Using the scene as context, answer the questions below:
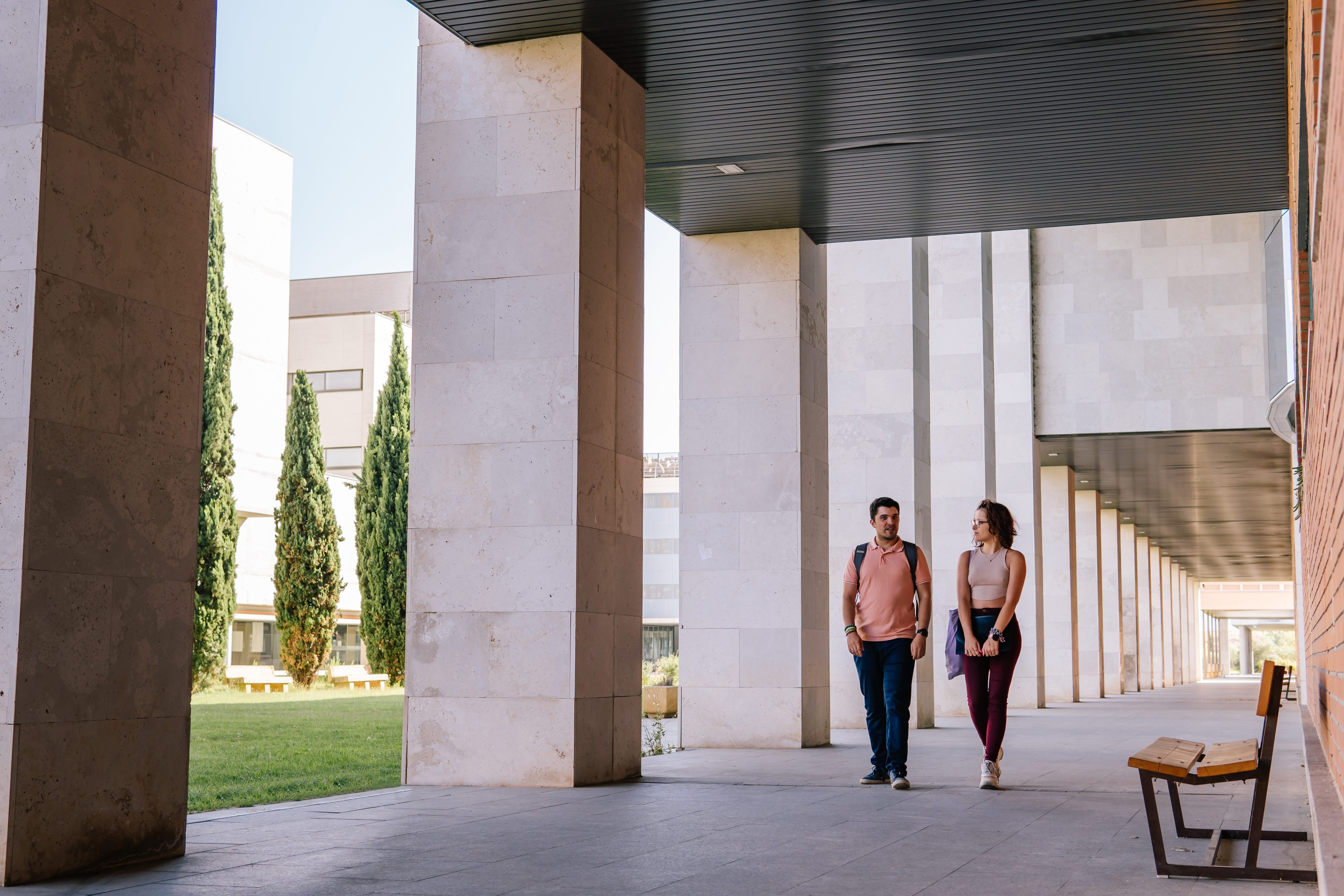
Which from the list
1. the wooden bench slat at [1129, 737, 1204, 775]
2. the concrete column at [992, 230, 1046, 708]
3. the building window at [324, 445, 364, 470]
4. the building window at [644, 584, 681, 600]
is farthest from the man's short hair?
the building window at [644, 584, 681, 600]

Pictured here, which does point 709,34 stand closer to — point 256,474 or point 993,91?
point 993,91

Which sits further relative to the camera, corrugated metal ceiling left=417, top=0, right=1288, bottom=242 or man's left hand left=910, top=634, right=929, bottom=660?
corrugated metal ceiling left=417, top=0, right=1288, bottom=242

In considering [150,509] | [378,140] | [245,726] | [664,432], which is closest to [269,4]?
[378,140]

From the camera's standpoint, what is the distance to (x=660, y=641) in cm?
6825

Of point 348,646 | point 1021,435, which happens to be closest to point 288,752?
point 1021,435

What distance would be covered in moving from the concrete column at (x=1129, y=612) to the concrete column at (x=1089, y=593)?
6.31 metres

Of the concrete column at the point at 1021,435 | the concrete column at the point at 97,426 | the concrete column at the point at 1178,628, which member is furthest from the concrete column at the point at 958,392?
the concrete column at the point at 1178,628

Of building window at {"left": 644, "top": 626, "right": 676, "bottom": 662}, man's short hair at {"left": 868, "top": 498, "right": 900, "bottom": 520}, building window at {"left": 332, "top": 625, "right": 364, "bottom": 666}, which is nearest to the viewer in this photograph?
man's short hair at {"left": 868, "top": 498, "right": 900, "bottom": 520}

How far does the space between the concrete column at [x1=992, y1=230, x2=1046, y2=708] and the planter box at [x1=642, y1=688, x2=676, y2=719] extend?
7.91 metres

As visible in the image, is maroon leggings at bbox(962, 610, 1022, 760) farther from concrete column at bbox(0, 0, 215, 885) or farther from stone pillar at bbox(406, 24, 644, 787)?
concrete column at bbox(0, 0, 215, 885)

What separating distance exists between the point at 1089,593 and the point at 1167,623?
2223 cm

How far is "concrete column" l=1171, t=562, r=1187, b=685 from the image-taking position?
54.9 meters

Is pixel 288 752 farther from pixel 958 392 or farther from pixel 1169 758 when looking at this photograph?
pixel 958 392

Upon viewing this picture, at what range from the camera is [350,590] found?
48000 mm
